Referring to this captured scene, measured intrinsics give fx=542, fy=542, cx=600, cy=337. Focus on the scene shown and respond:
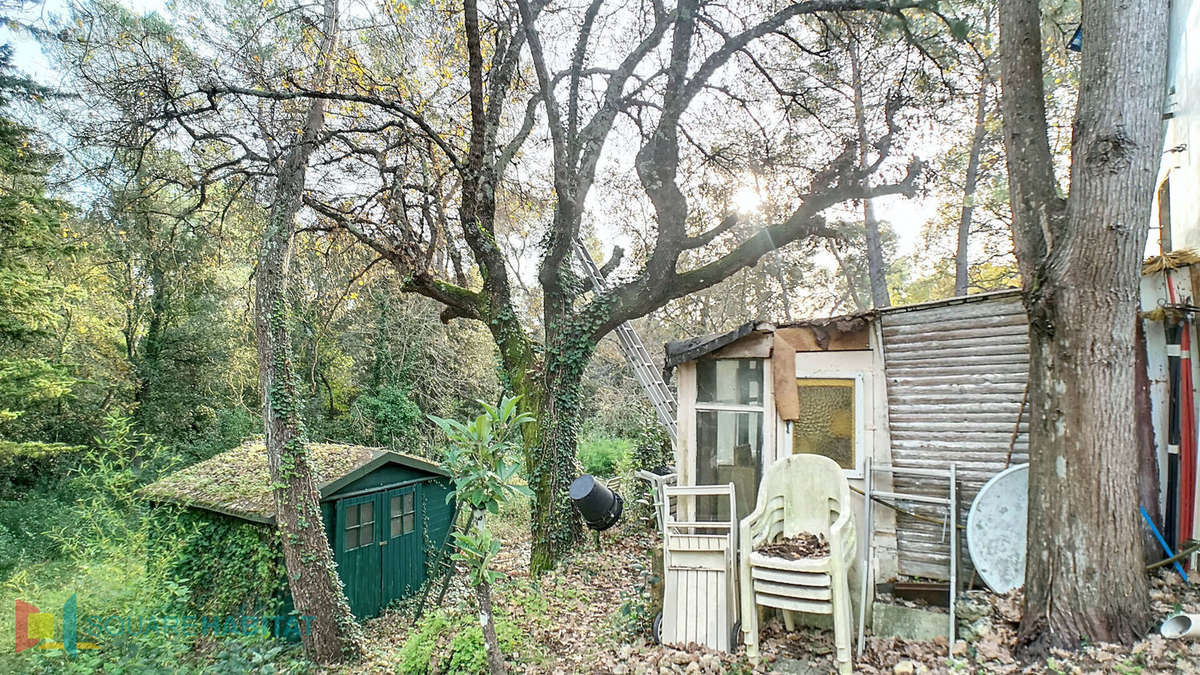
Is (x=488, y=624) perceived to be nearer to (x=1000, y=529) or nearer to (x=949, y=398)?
(x=1000, y=529)

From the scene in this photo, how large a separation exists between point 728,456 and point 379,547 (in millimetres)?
5746

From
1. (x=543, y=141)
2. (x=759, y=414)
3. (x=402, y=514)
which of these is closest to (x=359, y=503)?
(x=402, y=514)

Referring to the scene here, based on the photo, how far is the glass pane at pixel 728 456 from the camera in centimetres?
546

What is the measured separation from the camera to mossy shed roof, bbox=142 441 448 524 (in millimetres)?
7242

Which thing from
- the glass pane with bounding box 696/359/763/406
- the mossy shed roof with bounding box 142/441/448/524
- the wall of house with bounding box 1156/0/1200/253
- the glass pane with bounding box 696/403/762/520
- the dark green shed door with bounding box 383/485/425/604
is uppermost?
the wall of house with bounding box 1156/0/1200/253

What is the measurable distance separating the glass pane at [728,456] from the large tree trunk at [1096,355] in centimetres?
245

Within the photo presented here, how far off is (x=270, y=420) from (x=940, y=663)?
22.4ft

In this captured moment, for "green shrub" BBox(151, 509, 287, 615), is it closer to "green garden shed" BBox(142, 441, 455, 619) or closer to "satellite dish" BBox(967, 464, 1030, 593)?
"green garden shed" BBox(142, 441, 455, 619)

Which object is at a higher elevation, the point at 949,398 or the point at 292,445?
the point at 949,398

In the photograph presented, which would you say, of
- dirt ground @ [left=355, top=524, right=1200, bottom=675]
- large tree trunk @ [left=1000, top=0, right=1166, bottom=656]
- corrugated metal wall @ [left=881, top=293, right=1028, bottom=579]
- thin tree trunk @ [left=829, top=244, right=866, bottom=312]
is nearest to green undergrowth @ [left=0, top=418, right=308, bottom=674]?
dirt ground @ [left=355, top=524, right=1200, bottom=675]

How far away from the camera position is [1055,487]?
10.2 feet

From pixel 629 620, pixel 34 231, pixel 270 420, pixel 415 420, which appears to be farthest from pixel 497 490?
pixel 415 420

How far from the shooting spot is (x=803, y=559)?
3.81m

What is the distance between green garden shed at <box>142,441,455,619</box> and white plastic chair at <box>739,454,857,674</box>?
14.0ft
